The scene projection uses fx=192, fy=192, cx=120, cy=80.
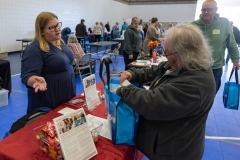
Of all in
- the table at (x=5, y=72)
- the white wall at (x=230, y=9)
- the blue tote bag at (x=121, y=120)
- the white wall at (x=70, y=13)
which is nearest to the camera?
the blue tote bag at (x=121, y=120)

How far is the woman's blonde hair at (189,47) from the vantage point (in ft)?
2.83

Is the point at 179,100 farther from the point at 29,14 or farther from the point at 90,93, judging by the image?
the point at 29,14

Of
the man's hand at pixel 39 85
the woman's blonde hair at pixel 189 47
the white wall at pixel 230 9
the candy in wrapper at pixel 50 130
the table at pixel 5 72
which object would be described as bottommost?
the table at pixel 5 72

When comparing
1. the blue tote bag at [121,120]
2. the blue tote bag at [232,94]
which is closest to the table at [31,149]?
the blue tote bag at [121,120]

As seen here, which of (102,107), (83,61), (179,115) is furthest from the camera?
(83,61)

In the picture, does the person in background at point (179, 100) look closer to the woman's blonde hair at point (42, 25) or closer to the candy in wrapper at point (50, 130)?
the candy in wrapper at point (50, 130)

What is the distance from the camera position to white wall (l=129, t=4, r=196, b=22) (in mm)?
16359

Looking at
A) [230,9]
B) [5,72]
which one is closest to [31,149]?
[5,72]

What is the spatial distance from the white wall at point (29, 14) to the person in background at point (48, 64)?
20.9 feet

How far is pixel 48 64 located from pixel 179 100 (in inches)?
41.2

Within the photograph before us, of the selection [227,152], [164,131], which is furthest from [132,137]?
[227,152]

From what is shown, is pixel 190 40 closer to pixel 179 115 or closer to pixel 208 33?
pixel 179 115

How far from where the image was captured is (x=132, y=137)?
101 cm

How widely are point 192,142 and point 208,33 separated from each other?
1.62m
